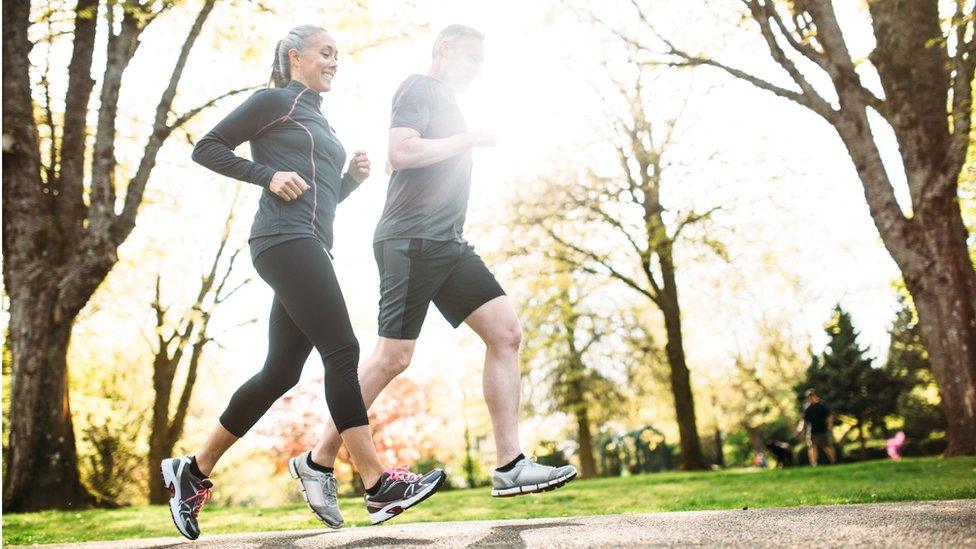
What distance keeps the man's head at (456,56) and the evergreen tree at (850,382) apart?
3064 centimetres

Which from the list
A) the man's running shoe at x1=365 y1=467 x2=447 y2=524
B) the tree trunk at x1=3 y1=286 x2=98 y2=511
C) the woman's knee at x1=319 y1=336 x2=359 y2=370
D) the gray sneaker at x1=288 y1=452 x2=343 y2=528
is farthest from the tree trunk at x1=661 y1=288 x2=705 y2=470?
the woman's knee at x1=319 y1=336 x2=359 y2=370

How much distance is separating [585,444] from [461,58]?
2569 centimetres

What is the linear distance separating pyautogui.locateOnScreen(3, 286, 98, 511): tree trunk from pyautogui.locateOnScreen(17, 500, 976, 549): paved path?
688cm

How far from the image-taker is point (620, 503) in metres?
7.11

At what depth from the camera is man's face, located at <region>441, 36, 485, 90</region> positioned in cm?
450

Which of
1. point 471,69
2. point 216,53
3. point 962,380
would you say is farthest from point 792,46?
point 216,53

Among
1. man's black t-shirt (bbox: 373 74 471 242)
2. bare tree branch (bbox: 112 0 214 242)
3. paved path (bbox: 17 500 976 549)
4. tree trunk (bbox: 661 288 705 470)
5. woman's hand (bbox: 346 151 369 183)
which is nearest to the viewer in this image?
paved path (bbox: 17 500 976 549)

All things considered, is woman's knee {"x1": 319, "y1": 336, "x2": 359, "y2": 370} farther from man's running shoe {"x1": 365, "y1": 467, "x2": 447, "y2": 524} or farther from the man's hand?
the man's hand

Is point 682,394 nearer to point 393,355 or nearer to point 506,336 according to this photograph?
point 506,336

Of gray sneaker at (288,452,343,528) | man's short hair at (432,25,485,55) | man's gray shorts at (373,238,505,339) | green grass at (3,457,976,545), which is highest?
man's short hair at (432,25,485,55)

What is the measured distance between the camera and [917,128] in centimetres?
1065

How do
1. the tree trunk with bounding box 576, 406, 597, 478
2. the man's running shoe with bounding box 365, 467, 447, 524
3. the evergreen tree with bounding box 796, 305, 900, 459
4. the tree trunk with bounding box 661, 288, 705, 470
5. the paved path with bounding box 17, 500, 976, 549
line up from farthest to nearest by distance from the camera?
the evergreen tree with bounding box 796, 305, 900, 459 < the tree trunk with bounding box 576, 406, 597, 478 < the tree trunk with bounding box 661, 288, 705, 470 < the man's running shoe with bounding box 365, 467, 447, 524 < the paved path with bounding box 17, 500, 976, 549

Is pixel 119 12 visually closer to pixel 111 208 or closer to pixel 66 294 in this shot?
pixel 111 208

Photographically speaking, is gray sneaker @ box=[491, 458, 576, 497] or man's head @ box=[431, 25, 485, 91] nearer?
gray sneaker @ box=[491, 458, 576, 497]
